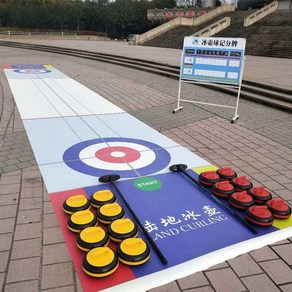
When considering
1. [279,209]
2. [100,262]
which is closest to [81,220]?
[100,262]

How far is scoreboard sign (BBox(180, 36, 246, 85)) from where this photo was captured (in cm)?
668

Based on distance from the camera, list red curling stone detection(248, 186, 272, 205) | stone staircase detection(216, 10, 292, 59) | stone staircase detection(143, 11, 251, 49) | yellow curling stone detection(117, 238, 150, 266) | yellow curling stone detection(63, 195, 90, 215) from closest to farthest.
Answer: yellow curling stone detection(117, 238, 150, 266), yellow curling stone detection(63, 195, 90, 215), red curling stone detection(248, 186, 272, 205), stone staircase detection(216, 10, 292, 59), stone staircase detection(143, 11, 251, 49)

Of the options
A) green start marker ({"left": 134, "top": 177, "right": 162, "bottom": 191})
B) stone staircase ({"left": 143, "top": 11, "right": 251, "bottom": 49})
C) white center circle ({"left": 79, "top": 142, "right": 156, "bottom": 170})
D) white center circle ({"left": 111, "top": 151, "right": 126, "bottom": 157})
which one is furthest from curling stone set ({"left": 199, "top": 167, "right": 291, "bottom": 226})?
stone staircase ({"left": 143, "top": 11, "right": 251, "bottom": 49})

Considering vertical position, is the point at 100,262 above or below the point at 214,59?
below

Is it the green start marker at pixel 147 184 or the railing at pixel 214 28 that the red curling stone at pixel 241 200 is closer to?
the green start marker at pixel 147 184

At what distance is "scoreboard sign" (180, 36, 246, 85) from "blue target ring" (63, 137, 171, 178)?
2814 millimetres

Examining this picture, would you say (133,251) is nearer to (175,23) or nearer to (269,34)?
(269,34)

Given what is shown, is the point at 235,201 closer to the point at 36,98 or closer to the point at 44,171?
the point at 44,171

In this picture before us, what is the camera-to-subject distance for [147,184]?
3.90m

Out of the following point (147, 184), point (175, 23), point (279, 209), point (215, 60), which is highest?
point (175, 23)

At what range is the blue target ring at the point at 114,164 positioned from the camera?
423 centimetres

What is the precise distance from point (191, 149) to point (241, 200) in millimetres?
1901

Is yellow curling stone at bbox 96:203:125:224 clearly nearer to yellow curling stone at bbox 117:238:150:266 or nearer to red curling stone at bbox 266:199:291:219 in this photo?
yellow curling stone at bbox 117:238:150:266

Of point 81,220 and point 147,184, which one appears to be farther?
point 147,184
